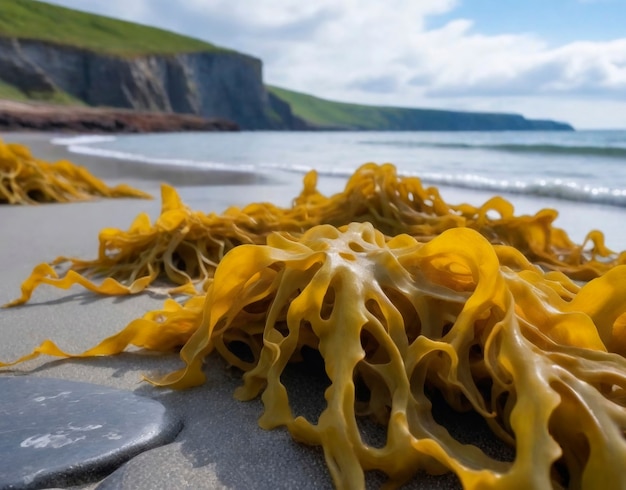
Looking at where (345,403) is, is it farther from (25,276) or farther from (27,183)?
(27,183)

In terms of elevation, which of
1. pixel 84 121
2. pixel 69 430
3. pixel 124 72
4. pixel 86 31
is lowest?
pixel 84 121

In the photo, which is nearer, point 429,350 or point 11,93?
point 429,350

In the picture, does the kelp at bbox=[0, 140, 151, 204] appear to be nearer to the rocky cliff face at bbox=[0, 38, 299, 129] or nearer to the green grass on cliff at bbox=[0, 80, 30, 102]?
the green grass on cliff at bbox=[0, 80, 30, 102]

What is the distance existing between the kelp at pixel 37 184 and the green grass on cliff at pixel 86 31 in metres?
33.0

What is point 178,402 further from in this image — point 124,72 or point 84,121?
point 124,72

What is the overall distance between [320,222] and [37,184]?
229 cm

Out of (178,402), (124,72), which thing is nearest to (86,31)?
(124,72)

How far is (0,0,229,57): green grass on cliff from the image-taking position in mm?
37750

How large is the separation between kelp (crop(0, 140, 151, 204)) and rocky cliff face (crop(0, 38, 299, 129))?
31.4 m

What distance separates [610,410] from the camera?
0.79 m

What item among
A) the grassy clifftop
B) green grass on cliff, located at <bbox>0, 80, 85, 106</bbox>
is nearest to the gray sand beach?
green grass on cliff, located at <bbox>0, 80, 85, 106</bbox>

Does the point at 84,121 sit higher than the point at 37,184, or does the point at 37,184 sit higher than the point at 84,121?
the point at 37,184

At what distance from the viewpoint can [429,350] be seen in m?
0.94

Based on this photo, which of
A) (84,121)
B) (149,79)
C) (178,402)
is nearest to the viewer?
(178,402)
